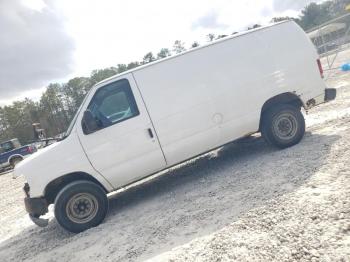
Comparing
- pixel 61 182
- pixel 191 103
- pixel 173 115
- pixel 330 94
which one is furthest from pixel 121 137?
pixel 330 94

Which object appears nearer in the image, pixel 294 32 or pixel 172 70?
pixel 172 70

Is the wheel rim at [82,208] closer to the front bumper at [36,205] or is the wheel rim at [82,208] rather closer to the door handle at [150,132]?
the front bumper at [36,205]

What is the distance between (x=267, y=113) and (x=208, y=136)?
1351 mm

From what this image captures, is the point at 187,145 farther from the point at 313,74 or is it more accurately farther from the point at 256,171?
the point at 313,74

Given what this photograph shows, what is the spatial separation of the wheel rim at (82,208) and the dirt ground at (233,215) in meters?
0.26

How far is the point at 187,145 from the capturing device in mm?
6445

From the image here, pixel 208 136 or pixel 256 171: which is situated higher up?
pixel 208 136

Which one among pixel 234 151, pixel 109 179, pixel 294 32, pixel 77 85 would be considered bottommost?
pixel 234 151

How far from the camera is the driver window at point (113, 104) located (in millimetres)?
6058

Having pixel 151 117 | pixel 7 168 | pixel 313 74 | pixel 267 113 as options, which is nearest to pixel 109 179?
pixel 151 117

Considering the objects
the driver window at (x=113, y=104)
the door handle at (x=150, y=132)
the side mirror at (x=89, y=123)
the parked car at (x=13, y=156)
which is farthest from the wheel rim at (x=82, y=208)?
the parked car at (x=13, y=156)

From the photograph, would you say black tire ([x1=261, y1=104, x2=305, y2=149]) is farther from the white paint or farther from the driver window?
the driver window

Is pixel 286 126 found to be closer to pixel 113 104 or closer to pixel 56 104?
pixel 113 104

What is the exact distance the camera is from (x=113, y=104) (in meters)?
6.18
